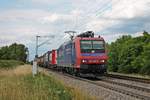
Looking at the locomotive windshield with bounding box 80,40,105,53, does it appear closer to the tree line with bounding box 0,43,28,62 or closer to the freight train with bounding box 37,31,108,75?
the freight train with bounding box 37,31,108,75

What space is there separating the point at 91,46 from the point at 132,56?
13.3m

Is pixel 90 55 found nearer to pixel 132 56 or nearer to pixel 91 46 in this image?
pixel 91 46

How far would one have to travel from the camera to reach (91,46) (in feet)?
99.5

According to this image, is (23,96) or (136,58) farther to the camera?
(136,58)

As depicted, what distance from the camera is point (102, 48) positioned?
30.3 metres

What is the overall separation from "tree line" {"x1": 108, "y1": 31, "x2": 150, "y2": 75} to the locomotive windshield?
7.59 metres

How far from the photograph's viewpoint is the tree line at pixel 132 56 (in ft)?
124

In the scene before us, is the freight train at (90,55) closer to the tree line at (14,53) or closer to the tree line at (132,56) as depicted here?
the tree line at (132,56)

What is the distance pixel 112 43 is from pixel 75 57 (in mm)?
22251

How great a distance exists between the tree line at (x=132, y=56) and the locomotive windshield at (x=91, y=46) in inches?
299

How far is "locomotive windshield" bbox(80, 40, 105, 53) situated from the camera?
3017 cm

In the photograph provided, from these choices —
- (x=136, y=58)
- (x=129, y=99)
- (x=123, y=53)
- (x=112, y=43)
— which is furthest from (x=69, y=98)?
(x=112, y=43)

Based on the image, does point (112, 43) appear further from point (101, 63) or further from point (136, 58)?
point (101, 63)

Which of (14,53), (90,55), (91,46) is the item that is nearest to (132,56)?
Answer: (91,46)
